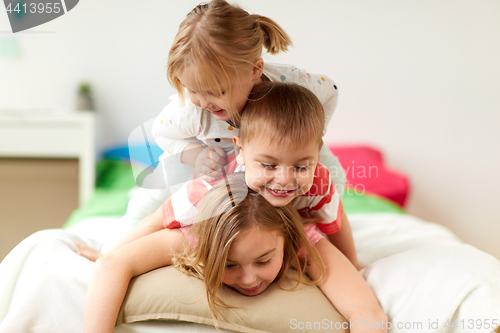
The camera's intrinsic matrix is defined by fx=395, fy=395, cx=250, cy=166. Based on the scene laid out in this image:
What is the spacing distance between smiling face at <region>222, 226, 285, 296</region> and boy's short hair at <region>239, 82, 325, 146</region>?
15cm

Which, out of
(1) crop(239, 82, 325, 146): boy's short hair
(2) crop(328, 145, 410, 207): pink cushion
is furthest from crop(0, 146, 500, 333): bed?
(2) crop(328, 145, 410, 207): pink cushion

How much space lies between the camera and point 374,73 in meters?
1.43

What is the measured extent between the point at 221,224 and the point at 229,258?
0.18ft

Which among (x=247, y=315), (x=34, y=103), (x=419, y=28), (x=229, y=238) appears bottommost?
(x=247, y=315)

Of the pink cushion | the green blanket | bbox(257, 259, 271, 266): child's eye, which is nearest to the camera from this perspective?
bbox(257, 259, 271, 266): child's eye

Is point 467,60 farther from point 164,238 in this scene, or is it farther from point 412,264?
point 164,238

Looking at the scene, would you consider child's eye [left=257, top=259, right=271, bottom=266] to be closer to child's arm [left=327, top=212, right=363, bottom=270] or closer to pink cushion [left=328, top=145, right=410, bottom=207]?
child's arm [left=327, top=212, right=363, bottom=270]

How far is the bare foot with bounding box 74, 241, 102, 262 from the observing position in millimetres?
759

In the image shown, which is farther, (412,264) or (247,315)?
(412,264)

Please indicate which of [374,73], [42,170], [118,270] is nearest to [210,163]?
[118,270]

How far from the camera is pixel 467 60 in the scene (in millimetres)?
1570

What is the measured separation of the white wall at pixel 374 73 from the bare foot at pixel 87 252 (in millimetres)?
222

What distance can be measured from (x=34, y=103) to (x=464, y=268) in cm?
95

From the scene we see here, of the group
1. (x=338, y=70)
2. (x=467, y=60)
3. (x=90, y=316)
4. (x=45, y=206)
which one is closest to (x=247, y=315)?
(x=90, y=316)
